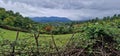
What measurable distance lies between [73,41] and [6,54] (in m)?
1.35

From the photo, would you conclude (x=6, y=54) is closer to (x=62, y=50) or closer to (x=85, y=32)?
(x=62, y=50)

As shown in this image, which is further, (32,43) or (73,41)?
(73,41)

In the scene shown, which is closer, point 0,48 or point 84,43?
point 0,48

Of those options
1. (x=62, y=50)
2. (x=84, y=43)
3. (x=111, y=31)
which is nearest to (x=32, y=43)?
(x=62, y=50)

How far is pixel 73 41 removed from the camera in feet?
19.0

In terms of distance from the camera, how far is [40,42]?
552cm

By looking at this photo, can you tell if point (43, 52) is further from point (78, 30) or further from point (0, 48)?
point (78, 30)

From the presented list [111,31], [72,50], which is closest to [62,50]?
[72,50]

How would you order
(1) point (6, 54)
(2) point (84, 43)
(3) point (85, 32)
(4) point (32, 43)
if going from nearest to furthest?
(1) point (6, 54) < (4) point (32, 43) < (2) point (84, 43) < (3) point (85, 32)

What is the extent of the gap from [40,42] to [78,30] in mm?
1123

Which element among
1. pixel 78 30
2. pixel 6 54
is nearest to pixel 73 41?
pixel 78 30

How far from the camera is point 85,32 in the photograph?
6.23 m

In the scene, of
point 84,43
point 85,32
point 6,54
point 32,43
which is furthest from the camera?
point 85,32

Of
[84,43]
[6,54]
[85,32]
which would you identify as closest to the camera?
[6,54]
